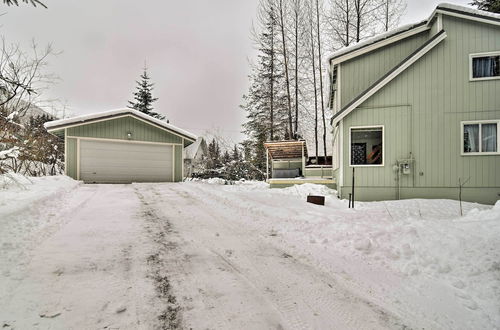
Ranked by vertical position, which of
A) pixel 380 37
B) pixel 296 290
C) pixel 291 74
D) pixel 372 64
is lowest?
pixel 296 290

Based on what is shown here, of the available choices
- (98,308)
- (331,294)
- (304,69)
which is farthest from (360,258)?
(304,69)

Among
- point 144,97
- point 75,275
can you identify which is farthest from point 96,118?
point 144,97

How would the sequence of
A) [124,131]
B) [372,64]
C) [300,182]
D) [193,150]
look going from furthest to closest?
1. [193,150]
2. [124,131]
3. [300,182]
4. [372,64]

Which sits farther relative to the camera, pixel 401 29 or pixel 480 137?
pixel 401 29

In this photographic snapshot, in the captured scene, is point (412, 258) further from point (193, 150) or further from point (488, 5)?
point (193, 150)

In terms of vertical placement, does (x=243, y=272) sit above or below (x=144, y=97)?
below

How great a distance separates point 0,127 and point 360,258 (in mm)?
12818

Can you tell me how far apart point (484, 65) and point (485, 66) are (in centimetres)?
5

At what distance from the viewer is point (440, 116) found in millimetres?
8164

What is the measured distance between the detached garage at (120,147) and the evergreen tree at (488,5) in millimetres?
17410

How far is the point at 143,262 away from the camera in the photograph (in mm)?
2658

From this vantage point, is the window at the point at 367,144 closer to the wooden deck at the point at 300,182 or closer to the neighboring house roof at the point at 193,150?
the wooden deck at the point at 300,182

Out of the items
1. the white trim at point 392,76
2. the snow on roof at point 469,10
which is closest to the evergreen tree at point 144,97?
the white trim at point 392,76

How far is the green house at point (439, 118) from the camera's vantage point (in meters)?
7.88
